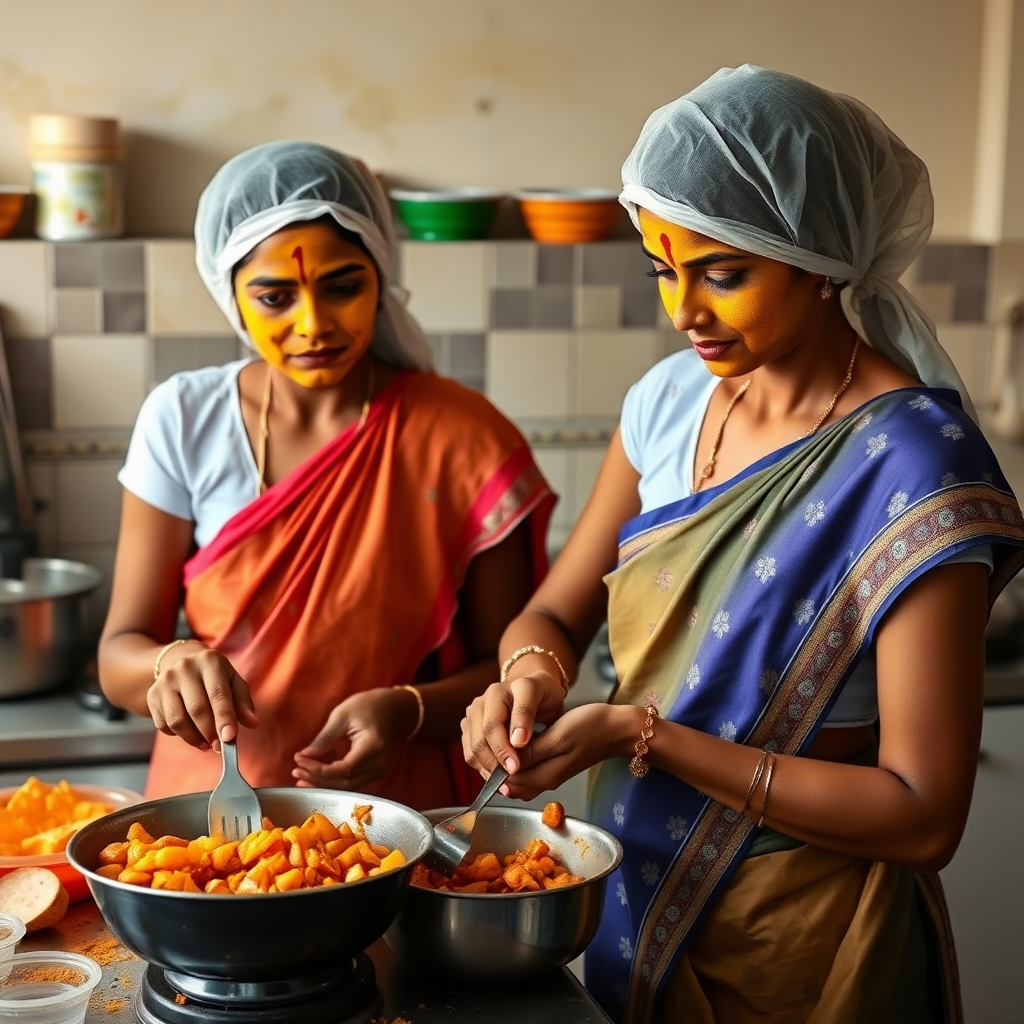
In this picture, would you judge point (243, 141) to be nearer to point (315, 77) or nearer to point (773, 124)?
point (315, 77)

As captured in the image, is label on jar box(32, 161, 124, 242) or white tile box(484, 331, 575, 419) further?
white tile box(484, 331, 575, 419)

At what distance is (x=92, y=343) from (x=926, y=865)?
6.21ft

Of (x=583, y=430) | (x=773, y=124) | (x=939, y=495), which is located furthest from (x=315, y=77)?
(x=939, y=495)

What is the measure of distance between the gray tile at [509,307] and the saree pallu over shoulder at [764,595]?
1382 millimetres

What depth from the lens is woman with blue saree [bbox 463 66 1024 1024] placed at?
1.33 meters

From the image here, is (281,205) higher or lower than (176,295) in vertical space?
higher

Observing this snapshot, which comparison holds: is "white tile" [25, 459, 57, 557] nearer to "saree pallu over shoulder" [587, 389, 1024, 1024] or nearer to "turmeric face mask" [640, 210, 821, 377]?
"saree pallu over shoulder" [587, 389, 1024, 1024]

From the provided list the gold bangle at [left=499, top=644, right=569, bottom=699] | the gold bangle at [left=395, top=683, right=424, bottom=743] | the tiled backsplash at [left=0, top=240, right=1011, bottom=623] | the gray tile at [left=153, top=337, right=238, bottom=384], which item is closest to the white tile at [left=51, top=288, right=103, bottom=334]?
the tiled backsplash at [left=0, top=240, right=1011, bottom=623]

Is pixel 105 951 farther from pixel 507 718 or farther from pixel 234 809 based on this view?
pixel 507 718

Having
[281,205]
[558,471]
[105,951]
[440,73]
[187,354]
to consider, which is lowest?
[105,951]

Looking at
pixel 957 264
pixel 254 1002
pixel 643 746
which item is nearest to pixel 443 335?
pixel 957 264

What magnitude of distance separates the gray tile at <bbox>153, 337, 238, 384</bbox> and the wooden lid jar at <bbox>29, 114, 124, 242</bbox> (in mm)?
227

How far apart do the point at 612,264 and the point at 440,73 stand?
507mm

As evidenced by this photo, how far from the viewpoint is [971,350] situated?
3.10m
